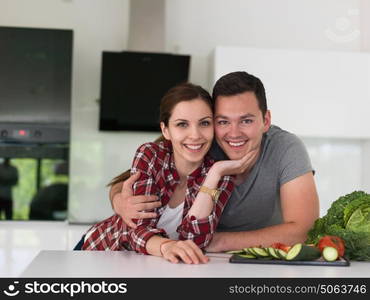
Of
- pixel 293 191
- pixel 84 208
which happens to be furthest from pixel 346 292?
pixel 84 208

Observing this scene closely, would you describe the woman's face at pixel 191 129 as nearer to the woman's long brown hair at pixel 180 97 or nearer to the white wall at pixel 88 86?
the woman's long brown hair at pixel 180 97

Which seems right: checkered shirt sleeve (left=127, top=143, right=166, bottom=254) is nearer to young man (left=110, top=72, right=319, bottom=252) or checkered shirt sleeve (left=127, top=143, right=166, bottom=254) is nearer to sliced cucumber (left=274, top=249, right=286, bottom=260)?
young man (left=110, top=72, right=319, bottom=252)

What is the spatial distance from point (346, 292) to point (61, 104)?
3.10 metres

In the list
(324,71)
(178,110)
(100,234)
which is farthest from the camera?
(324,71)

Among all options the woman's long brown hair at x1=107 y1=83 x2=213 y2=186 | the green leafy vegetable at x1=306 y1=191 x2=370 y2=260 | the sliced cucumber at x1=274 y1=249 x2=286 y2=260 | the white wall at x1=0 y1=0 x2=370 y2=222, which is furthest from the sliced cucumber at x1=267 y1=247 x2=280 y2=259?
the white wall at x1=0 y1=0 x2=370 y2=222

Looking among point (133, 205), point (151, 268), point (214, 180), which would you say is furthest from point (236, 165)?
point (151, 268)

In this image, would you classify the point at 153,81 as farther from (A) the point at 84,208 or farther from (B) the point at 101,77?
(A) the point at 84,208

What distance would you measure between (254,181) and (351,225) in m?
0.49

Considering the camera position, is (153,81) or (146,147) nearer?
(146,147)

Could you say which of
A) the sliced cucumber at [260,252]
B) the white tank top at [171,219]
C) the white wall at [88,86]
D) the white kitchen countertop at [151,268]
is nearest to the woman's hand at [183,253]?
the white kitchen countertop at [151,268]

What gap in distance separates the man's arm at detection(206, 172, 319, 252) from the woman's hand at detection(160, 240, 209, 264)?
12.8 inches

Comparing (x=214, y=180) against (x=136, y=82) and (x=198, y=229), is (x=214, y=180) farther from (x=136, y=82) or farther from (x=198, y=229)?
(x=136, y=82)

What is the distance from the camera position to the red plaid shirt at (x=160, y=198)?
6.61ft

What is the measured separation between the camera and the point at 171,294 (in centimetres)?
142
